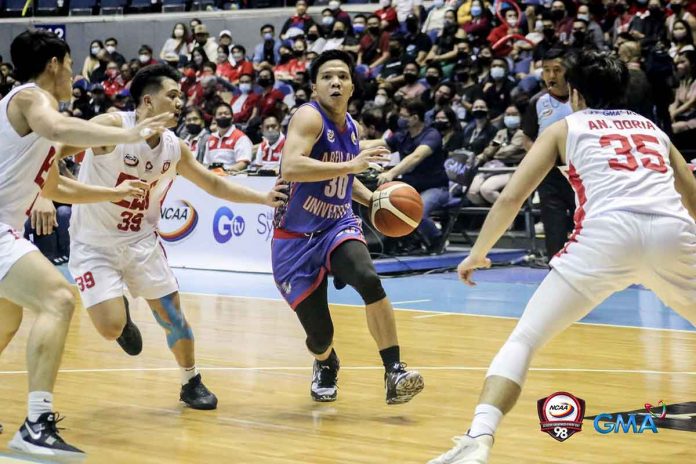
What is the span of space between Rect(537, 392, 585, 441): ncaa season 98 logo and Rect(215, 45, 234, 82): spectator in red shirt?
47.6 feet

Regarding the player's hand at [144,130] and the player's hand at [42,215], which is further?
the player's hand at [42,215]

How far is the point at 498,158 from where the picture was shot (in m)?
13.3

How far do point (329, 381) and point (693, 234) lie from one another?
8.16ft

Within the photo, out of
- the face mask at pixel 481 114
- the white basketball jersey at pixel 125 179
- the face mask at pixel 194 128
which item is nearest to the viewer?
the white basketball jersey at pixel 125 179

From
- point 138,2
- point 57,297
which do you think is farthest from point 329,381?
point 138,2

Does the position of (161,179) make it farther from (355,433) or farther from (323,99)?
(355,433)

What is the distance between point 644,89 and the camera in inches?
390

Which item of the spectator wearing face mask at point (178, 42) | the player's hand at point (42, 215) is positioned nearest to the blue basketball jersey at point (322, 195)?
the player's hand at point (42, 215)

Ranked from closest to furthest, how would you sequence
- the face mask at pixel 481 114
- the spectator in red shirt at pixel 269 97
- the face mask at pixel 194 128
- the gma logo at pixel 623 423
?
the gma logo at pixel 623 423 < the face mask at pixel 481 114 < the face mask at pixel 194 128 < the spectator in red shirt at pixel 269 97

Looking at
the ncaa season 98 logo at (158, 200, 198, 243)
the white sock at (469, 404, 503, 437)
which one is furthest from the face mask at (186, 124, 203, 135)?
the white sock at (469, 404, 503, 437)

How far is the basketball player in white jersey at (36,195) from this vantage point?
4.51m

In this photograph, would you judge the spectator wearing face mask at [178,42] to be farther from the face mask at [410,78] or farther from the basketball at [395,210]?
the basketball at [395,210]

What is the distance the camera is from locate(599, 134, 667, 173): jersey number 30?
13.6ft

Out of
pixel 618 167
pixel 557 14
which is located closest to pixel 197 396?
pixel 618 167
